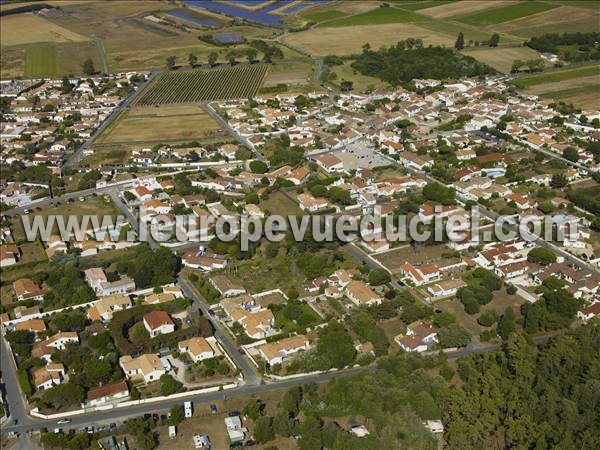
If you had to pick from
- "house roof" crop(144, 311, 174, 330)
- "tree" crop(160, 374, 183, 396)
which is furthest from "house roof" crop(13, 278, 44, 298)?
"tree" crop(160, 374, 183, 396)

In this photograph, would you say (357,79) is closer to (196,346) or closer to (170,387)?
(196,346)

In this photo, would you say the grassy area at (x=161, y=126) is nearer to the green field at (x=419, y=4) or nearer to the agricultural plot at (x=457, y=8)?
the agricultural plot at (x=457, y=8)

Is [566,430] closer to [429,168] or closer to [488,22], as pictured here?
[429,168]

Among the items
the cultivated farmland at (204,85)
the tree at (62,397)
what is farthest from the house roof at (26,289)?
the cultivated farmland at (204,85)

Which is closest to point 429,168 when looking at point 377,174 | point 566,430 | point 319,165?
point 377,174

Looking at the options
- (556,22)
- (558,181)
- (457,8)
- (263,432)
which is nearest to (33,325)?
(263,432)
